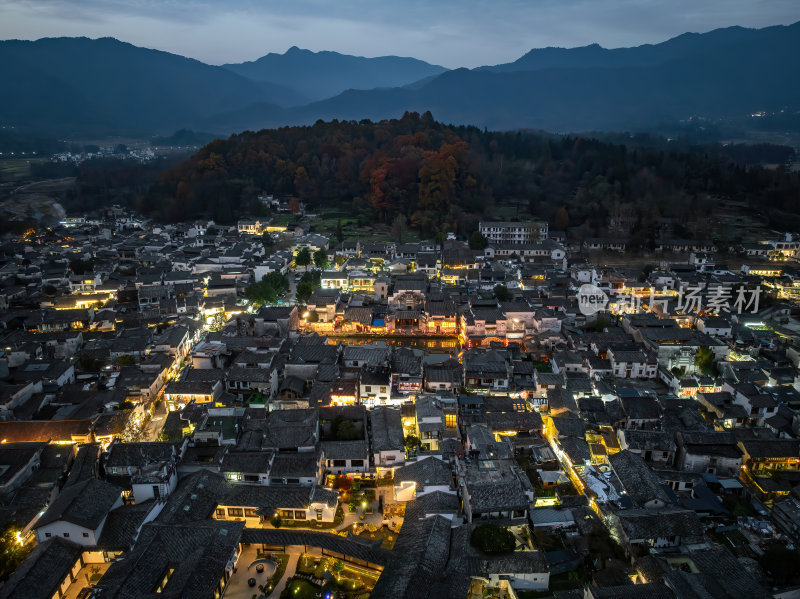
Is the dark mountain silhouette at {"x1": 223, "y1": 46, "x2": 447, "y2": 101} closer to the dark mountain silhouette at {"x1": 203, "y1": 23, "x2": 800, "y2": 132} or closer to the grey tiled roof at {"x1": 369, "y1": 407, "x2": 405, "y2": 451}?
the dark mountain silhouette at {"x1": 203, "y1": 23, "x2": 800, "y2": 132}

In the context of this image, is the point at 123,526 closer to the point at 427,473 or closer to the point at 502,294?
the point at 427,473

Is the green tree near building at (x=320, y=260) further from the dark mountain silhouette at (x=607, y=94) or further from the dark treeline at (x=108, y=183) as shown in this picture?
the dark mountain silhouette at (x=607, y=94)

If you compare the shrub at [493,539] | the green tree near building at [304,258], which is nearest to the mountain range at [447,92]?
the green tree near building at [304,258]

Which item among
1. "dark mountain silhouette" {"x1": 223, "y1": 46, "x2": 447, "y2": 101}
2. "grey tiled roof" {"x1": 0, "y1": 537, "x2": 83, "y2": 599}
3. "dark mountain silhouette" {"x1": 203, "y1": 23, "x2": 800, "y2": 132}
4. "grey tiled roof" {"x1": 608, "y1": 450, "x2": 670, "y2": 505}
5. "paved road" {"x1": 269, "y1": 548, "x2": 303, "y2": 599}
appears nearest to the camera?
"grey tiled roof" {"x1": 0, "y1": 537, "x2": 83, "y2": 599}

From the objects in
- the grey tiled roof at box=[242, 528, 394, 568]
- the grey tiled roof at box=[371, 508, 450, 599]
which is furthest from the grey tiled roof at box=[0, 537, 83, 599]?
the grey tiled roof at box=[371, 508, 450, 599]

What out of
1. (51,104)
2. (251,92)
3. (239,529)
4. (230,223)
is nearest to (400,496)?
(239,529)

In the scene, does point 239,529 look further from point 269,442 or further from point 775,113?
point 775,113
